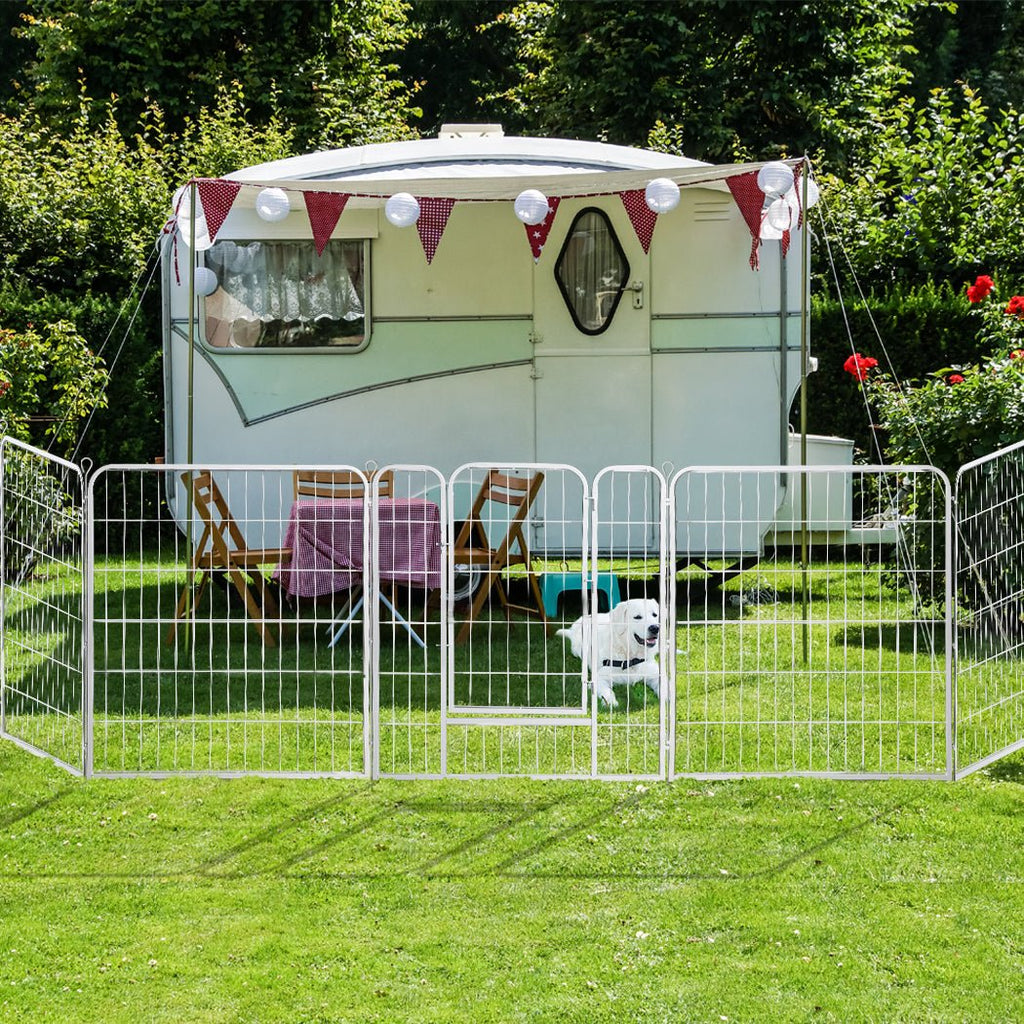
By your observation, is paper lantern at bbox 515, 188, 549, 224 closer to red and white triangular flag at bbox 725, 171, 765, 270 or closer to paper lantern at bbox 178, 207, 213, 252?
red and white triangular flag at bbox 725, 171, 765, 270

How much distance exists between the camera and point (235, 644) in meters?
7.65

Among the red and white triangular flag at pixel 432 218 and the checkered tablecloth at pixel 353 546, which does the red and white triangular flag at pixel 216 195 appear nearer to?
the red and white triangular flag at pixel 432 218

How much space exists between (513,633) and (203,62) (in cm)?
1153

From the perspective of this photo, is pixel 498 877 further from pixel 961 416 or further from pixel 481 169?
pixel 481 169

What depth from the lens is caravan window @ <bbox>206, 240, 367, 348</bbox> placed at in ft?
29.5

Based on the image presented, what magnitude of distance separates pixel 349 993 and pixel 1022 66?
67.7 ft

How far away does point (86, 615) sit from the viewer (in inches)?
205

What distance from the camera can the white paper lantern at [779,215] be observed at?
307 inches

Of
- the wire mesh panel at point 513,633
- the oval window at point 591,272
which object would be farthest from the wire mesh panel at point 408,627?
the oval window at point 591,272

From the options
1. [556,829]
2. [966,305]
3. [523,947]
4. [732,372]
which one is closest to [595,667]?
[556,829]

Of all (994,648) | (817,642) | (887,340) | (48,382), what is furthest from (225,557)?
(887,340)

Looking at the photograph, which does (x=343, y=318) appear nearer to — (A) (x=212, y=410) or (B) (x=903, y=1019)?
(A) (x=212, y=410)

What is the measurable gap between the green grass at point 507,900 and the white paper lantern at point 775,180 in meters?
3.18

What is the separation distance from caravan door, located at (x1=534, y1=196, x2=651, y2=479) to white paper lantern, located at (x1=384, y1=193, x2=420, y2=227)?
145 centimetres
